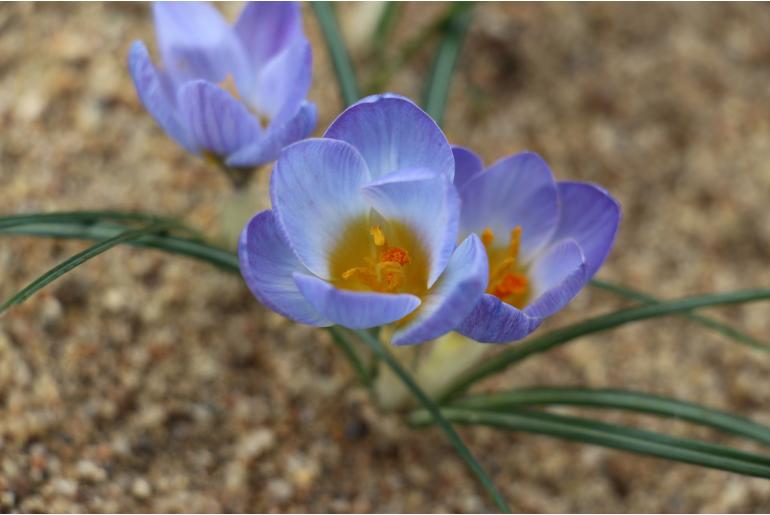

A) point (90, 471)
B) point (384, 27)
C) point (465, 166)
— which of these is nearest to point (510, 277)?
point (465, 166)

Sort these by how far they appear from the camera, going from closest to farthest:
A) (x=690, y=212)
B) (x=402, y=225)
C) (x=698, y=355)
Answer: (x=402, y=225), (x=698, y=355), (x=690, y=212)

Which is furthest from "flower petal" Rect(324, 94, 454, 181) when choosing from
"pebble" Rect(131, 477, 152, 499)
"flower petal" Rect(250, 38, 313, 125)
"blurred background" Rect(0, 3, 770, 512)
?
"pebble" Rect(131, 477, 152, 499)

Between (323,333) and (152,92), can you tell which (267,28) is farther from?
(323,333)

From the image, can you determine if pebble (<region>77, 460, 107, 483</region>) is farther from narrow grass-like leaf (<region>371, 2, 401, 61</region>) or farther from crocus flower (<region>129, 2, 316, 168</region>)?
narrow grass-like leaf (<region>371, 2, 401, 61</region>)

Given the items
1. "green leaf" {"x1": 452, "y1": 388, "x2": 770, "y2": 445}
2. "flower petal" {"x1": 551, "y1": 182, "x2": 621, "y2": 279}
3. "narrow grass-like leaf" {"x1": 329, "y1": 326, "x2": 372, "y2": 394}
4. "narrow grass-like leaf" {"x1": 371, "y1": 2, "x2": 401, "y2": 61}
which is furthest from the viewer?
"narrow grass-like leaf" {"x1": 371, "y1": 2, "x2": 401, "y2": 61}

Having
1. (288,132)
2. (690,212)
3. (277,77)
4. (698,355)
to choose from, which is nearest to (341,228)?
(288,132)

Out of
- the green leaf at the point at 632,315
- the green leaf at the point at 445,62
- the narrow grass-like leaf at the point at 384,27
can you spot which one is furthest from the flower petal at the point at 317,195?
the narrow grass-like leaf at the point at 384,27

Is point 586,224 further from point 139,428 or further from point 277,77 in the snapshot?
point 139,428
